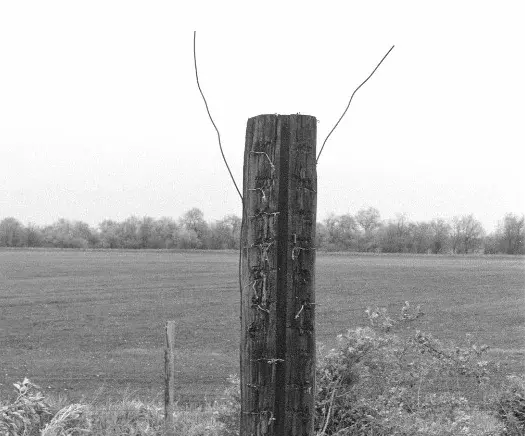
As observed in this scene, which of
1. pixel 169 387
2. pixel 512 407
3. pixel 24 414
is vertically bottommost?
pixel 169 387

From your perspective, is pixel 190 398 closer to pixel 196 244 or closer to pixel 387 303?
pixel 387 303

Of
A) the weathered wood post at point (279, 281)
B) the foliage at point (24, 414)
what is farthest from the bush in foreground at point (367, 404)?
the weathered wood post at point (279, 281)

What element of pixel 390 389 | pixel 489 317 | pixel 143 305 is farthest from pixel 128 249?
pixel 390 389

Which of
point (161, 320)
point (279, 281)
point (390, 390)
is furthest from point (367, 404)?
point (161, 320)

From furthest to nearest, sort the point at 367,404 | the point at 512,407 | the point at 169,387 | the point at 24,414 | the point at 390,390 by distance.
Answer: the point at 169,387, the point at 512,407, the point at 390,390, the point at 367,404, the point at 24,414

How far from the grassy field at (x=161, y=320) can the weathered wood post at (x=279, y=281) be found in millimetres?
10129

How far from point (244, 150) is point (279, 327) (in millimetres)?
656

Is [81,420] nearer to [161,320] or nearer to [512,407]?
[512,407]

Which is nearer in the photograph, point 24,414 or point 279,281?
point 279,281

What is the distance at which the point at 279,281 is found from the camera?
2459 mm

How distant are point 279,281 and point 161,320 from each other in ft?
83.1

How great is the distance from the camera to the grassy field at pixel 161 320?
15.3 meters

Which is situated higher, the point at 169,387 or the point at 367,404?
the point at 367,404

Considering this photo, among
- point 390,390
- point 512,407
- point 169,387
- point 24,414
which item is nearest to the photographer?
point 24,414
